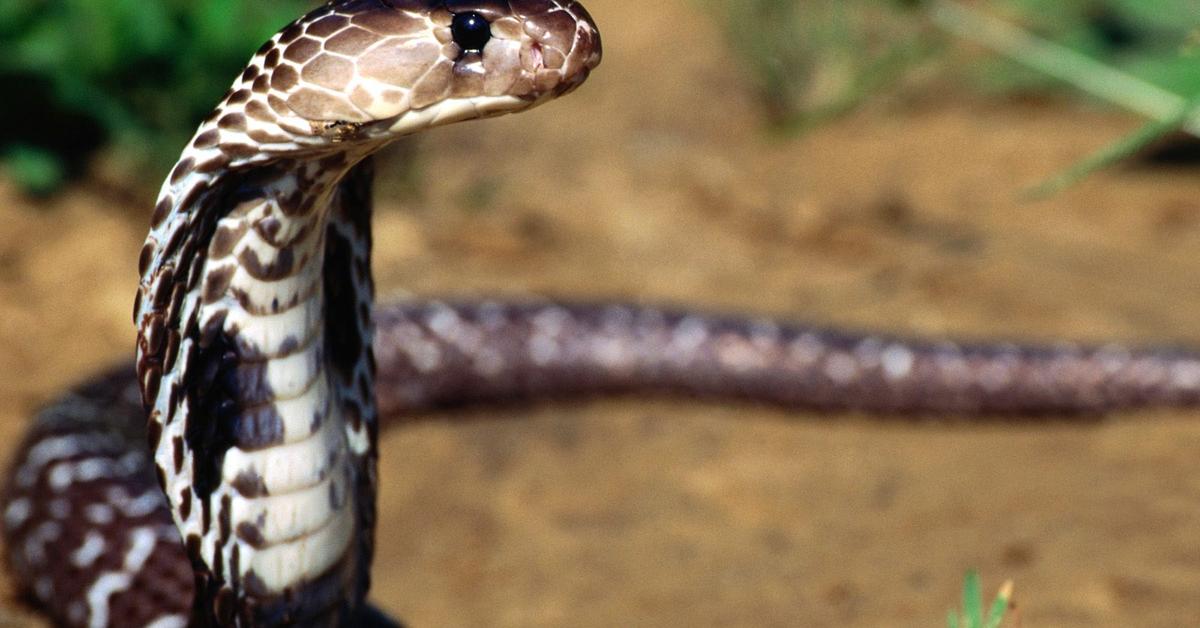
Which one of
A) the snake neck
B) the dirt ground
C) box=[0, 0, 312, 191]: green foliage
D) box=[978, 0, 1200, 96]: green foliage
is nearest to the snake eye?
the snake neck

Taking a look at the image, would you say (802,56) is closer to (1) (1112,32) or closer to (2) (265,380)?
(1) (1112,32)

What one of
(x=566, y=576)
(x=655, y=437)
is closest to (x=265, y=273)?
(x=566, y=576)

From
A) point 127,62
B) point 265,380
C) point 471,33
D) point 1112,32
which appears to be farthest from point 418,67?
point 1112,32

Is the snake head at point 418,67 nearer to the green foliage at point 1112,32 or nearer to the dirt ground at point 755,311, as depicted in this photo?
the dirt ground at point 755,311

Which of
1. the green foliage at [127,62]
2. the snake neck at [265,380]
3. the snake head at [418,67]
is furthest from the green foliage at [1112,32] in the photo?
the snake head at [418,67]

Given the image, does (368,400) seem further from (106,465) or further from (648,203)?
(648,203)
